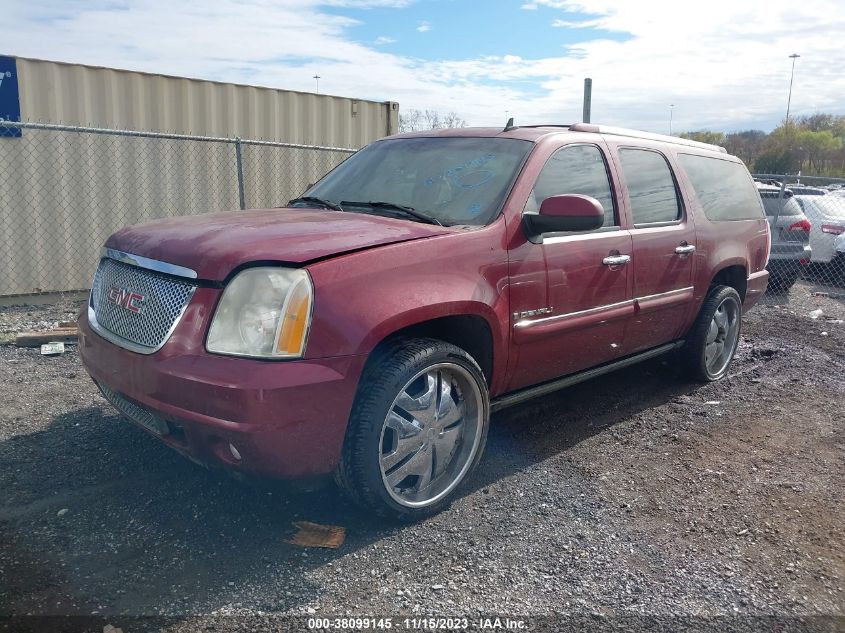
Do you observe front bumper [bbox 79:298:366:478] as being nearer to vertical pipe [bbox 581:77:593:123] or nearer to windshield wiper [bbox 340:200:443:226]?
windshield wiper [bbox 340:200:443:226]

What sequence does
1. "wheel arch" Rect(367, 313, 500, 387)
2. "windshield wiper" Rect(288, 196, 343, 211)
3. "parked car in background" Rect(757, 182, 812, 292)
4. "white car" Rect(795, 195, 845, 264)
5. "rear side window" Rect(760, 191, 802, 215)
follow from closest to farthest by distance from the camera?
"wheel arch" Rect(367, 313, 500, 387) → "windshield wiper" Rect(288, 196, 343, 211) → "parked car in background" Rect(757, 182, 812, 292) → "rear side window" Rect(760, 191, 802, 215) → "white car" Rect(795, 195, 845, 264)

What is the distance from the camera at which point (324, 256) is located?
9.29ft

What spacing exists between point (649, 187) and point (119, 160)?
19.8 ft

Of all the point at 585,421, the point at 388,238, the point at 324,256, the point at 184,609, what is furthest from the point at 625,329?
the point at 184,609

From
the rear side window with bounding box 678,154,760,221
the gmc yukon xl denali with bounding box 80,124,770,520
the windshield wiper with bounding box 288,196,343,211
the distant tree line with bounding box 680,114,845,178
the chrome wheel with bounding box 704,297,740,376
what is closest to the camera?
the gmc yukon xl denali with bounding box 80,124,770,520

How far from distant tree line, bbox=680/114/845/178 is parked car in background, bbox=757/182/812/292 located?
31.0 m

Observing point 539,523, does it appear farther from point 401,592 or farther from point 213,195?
point 213,195

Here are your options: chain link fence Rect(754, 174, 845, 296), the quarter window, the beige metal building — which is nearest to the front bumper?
the quarter window

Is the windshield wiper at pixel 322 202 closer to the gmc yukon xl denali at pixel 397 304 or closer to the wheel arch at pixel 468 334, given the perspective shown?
the gmc yukon xl denali at pixel 397 304

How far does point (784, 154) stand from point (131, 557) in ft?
167

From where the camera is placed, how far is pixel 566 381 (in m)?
4.07

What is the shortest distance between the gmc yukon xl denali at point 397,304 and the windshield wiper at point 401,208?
1 cm

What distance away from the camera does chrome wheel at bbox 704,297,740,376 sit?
538 cm

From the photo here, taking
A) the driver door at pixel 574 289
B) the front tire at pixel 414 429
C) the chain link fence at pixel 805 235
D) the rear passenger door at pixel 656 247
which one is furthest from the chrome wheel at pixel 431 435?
the chain link fence at pixel 805 235
